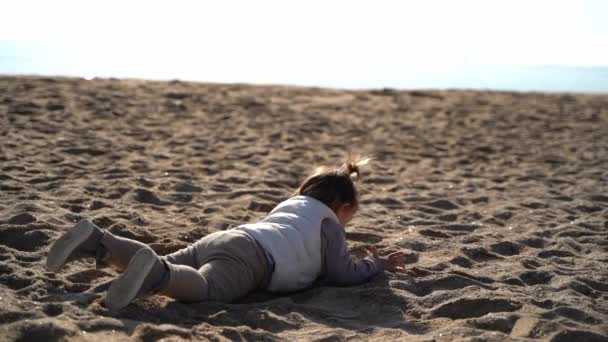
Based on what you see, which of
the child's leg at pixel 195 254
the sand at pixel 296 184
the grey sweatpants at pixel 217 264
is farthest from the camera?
the child's leg at pixel 195 254

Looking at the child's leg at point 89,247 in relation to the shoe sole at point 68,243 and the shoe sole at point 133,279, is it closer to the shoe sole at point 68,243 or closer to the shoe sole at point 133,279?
the shoe sole at point 68,243

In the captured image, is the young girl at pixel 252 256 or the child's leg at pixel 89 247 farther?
Result: the child's leg at pixel 89 247

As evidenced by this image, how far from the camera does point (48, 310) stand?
2.74 metres

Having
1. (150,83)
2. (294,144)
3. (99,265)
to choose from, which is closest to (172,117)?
(294,144)

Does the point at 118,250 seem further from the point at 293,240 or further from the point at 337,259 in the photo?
the point at 337,259

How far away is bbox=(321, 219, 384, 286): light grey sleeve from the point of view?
3293mm

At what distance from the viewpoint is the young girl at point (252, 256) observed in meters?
2.80

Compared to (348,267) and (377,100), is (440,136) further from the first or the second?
(348,267)

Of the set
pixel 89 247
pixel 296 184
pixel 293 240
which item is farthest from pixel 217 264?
pixel 296 184

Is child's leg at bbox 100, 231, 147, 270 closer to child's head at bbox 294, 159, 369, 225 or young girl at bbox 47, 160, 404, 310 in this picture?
young girl at bbox 47, 160, 404, 310

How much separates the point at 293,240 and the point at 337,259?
0.23 m

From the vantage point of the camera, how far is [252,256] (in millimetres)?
3092

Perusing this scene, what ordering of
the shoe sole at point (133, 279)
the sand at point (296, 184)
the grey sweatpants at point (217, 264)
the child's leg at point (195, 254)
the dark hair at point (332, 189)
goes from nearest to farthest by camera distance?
the shoe sole at point (133, 279) → the sand at point (296, 184) → the grey sweatpants at point (217, 264) → the child's leg at point (195, 254) → the dark hair at point (332, 189)

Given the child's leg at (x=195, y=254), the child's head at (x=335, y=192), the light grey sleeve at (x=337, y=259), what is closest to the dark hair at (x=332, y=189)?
the child's head at (x=335, y=192)
